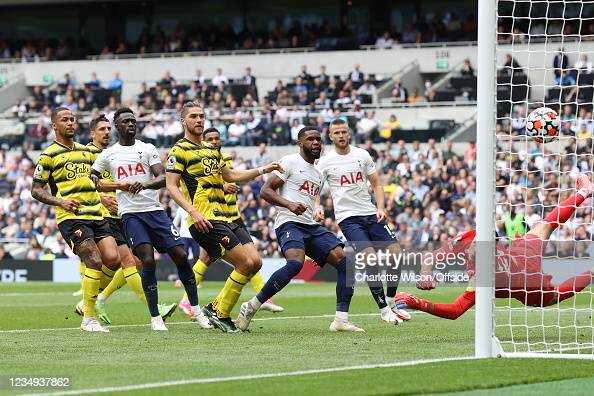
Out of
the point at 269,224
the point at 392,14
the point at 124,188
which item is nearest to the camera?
the point at 124,188

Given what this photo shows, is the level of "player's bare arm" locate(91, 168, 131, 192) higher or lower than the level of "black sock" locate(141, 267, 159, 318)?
higher

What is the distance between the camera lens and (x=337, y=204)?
572 inches

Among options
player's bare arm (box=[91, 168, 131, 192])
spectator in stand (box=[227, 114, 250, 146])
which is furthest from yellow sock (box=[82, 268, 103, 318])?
spectator in stand (box=[227, 114, 250, 146])

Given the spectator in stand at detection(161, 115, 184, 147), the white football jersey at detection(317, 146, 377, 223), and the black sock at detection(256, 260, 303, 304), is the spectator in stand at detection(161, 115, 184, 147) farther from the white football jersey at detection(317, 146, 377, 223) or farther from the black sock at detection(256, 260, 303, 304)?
the black sock at detection(256, 260, 303, 304)

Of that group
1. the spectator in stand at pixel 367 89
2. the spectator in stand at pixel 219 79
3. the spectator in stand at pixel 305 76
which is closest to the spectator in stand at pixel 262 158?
the spectator in stand at pixel 367 89

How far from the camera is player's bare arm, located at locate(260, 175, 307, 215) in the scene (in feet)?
42.1

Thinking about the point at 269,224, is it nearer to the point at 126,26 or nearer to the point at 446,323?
the point at 446,323

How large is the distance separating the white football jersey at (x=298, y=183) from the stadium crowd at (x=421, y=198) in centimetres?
1009

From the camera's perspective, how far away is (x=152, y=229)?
13898 millimetres

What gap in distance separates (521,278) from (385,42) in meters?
29.1

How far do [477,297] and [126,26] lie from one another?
3838 cm

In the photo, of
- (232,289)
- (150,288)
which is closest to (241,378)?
(232,289)

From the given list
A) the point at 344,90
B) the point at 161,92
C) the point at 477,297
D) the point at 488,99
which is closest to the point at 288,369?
the point at 477,297

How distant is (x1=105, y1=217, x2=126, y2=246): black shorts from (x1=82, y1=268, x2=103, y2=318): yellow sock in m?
1.38
